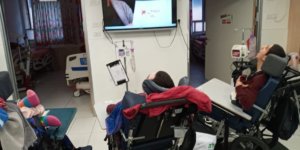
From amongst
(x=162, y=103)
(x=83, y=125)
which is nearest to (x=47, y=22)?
(x=83, y=125)

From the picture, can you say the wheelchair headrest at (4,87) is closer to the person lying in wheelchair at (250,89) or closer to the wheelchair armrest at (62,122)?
the wheelchair armrest at (62,122)

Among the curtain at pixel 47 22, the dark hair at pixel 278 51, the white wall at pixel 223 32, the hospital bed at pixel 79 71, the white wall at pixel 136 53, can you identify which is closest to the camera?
the dark hair at pixel 278 51

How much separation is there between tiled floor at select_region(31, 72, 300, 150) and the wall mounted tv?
1.30 metres

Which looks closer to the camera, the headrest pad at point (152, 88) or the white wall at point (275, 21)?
the headrest pad at point (152, 88)

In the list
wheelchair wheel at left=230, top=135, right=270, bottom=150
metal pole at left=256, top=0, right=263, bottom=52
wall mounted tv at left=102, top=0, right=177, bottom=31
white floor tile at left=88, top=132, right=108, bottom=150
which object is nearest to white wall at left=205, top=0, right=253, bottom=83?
metal pole at left=256, top=0, right=263, bottom=52

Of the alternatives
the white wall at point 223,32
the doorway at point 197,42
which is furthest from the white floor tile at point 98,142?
the doorway at point 197,42

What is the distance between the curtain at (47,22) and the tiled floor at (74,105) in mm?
901

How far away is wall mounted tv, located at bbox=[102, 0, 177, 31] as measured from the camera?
11.3ft

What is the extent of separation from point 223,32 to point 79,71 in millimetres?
2557

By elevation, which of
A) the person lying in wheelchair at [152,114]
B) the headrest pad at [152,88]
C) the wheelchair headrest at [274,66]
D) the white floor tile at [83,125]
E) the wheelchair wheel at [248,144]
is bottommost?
the white floor tile at [83,125]

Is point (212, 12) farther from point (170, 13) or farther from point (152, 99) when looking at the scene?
point (152, 99)

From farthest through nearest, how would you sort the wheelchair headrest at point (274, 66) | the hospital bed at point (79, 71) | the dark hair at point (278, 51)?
the hospital bed at point (79, 71) → the dark hair at point (278, 51) → the wheelchair headrest at point (274, 66)

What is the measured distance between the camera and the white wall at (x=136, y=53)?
11.5 feet

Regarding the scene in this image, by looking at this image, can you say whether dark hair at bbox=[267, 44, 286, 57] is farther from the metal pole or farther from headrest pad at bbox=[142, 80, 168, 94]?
the metal pole
